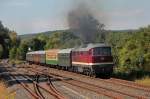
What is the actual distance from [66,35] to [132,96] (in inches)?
6369

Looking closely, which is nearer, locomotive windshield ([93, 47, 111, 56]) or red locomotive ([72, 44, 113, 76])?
red locomotive ([72, 44, 113, 76])

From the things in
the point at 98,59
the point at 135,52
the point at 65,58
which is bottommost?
the point at 98,59

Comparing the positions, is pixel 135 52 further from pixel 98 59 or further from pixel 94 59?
pixel 94 59

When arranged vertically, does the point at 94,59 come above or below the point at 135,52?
below

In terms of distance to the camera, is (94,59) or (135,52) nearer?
(94,59)

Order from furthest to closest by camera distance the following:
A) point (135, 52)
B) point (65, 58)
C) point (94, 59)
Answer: point (135, 52), point (65, 58), point (94, 59)

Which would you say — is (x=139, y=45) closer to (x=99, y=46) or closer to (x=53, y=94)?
(x=99, y=46)

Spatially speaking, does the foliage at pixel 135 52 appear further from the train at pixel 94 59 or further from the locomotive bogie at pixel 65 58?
the train at pixel 94 59

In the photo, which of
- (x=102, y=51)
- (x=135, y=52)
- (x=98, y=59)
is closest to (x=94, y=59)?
(x=98, y=59)

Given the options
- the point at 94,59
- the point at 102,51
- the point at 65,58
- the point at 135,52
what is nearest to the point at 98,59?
the point at 94,59

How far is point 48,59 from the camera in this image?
200ft

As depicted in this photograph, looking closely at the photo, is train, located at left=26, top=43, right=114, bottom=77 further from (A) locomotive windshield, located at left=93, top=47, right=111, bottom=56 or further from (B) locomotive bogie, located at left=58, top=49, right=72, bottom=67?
(B) locomotive bogie, located at left=58, top=49, right=72, bottom=67

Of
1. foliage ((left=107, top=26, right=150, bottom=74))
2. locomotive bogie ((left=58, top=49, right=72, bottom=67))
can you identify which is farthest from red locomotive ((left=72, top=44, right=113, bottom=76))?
foliage ((left=107, top=26, right=150, bottom=74))

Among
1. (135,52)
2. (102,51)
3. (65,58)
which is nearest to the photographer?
(102,51)
